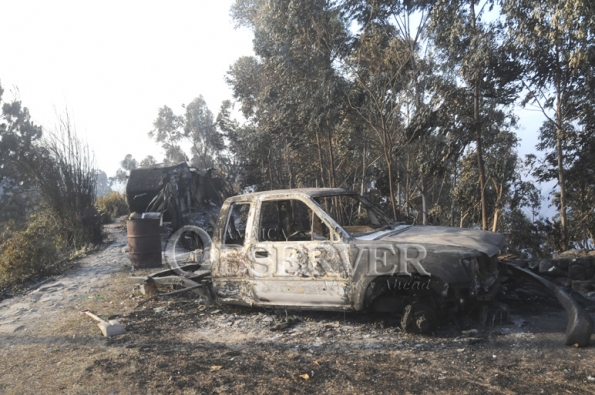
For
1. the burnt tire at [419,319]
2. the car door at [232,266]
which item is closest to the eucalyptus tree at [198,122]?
the car door at [232,266]

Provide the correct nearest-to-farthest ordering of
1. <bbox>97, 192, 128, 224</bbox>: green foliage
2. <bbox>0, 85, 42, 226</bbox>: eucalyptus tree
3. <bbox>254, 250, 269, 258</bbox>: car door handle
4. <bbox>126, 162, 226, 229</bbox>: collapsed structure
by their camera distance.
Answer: <bbox>254, 250, 269, 258</bbox>: car door handle
<bbox>126, 162, 226, 229</bbox>: collapsed structure
<bbox>97, 192, 128, 224</bbox>: green foliage
<bbox>0, 85, 42, 226</bbox>: eucalyptus tree

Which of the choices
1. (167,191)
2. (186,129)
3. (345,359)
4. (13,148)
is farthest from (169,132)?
(345,359)

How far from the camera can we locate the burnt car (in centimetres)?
411

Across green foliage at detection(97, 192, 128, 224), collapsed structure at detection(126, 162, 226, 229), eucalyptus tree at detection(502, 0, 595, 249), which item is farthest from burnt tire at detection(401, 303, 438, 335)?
green foliage at detection(97, 192, 128, 224)

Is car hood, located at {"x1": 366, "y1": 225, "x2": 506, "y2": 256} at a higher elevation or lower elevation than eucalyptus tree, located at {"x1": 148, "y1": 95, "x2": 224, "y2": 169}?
lower

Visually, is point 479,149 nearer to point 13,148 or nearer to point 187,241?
point 187,241

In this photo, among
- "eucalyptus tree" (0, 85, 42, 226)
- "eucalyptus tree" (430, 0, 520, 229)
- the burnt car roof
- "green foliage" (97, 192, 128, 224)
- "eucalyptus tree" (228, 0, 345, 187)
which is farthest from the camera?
"eucalyptus tree" (0, 85, 42, 226)

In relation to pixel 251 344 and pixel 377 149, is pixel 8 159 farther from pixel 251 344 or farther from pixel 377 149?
pixel 251 344

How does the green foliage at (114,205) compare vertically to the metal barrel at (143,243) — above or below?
above

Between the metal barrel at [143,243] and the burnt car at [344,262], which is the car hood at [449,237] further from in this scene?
the metal barrel at [143,243]

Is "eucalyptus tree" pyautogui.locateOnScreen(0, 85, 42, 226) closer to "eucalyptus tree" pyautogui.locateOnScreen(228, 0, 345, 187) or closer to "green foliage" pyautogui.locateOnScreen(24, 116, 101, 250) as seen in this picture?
"green foliage" pyautogui.locateOnScreen(24, 116, 101, 250)

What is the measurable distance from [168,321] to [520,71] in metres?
9.10

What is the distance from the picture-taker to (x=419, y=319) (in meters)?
4.20

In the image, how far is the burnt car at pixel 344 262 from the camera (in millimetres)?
4105
